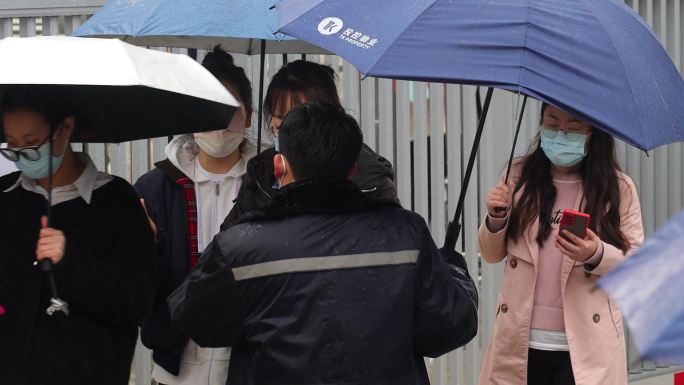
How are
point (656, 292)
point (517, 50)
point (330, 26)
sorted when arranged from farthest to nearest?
point (330, 26) < point (517, 50) < point (656, 292)

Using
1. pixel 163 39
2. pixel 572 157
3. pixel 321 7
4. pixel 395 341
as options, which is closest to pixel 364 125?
pixel 163 39

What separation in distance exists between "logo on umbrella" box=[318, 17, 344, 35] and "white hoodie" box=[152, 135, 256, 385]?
925 millimetres

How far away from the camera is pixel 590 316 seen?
14.8 ft

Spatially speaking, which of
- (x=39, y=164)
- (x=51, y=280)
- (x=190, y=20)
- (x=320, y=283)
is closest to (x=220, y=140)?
(x=190, y=20)

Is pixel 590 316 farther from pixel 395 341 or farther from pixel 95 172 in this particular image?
pixel 95 172

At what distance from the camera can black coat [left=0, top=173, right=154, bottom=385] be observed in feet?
12.0

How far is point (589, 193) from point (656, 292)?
2.82 m

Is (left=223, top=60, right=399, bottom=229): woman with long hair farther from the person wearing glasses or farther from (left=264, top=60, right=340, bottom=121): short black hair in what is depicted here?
the person wearing glasses

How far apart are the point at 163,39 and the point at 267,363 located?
2.06 meters

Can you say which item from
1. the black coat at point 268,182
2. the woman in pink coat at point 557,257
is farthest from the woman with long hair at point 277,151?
the woman in pink coat at point 557,257

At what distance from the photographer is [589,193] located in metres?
4.55

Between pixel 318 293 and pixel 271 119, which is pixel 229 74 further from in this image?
pixel 318 293

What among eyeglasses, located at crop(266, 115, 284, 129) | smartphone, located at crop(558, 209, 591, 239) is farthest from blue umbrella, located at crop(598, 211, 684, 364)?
eyeglasses, located at crop(266, 115, 284, 129)

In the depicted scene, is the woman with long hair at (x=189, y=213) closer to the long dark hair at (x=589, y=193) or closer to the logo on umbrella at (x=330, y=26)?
the logo on umbrella at (x=330, y=26)
